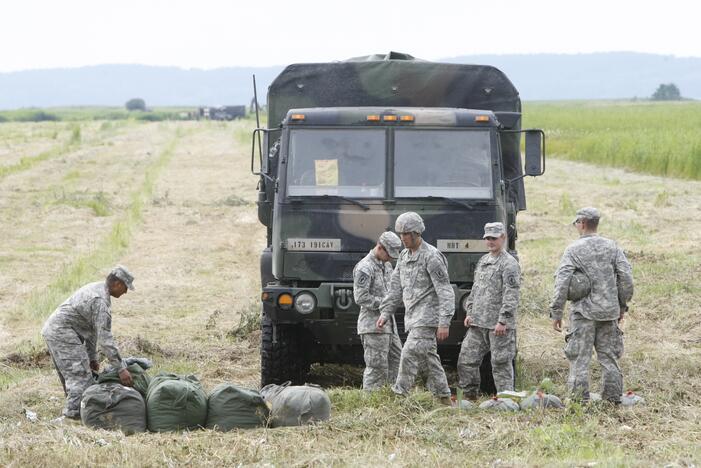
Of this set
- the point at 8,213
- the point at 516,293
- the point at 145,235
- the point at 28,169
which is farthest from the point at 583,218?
the point at 28,169

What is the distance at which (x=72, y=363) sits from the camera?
8.69 m

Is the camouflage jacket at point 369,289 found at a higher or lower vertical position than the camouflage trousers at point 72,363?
higher

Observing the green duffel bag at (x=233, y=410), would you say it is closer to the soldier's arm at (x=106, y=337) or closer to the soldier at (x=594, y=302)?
the soldier's arm at (x=106, y=337)

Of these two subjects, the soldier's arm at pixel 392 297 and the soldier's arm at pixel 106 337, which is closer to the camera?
the soldier's arm at pixel 106 337

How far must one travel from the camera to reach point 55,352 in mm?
8695

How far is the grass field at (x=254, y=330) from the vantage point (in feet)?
24.0

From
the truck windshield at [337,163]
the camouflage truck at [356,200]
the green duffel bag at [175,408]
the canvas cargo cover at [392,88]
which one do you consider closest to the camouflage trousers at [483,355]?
the camouflage truck at [356,200]

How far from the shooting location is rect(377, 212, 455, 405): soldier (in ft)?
27.7

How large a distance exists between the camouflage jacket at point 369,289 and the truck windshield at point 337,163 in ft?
2.86

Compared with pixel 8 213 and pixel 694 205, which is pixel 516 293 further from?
pixel 8 213

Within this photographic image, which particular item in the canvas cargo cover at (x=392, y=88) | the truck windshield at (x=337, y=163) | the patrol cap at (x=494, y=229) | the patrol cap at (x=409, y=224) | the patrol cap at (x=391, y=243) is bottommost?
the patrol cap at (x=391, y=243)

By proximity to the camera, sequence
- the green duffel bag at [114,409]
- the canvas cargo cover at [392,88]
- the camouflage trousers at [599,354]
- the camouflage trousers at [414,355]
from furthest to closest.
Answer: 1. the canvas cargo cover at [392,88]
2. the camouflage trousers at [599,354]
3. the camouflage trousers at [414,355]
4. the green duffel bag at [114,409]

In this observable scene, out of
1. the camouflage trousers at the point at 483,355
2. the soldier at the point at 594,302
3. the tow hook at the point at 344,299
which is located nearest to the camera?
the soldier at the point at 594,302

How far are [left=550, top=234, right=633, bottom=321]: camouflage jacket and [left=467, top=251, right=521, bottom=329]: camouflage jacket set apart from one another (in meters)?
0.33
